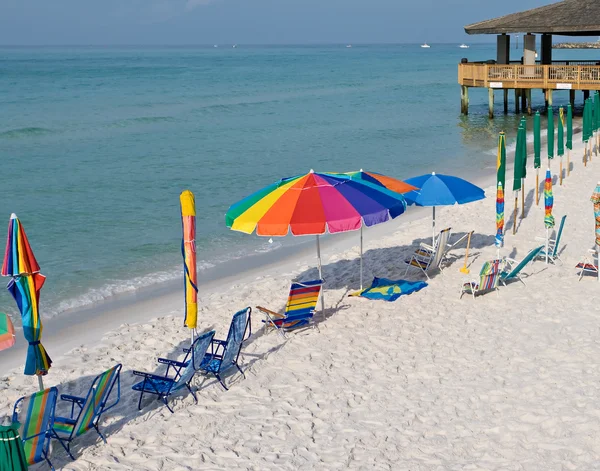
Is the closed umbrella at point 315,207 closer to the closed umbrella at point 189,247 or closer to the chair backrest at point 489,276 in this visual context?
the closed umbrella at point 189,247

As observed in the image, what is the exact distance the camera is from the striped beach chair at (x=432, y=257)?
35.8ft

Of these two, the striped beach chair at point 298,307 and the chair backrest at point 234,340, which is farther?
the striped beach chair at point 298,307

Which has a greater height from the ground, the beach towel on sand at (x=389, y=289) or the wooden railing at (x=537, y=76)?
the wooden railing at (x=537, y=76)

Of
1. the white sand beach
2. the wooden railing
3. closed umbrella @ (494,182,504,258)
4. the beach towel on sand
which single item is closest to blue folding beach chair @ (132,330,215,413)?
the white sand beach

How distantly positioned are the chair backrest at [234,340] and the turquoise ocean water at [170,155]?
4490 millimetres

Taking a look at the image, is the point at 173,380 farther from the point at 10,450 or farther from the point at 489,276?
the point at 489,276

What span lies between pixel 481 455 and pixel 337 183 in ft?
12.5

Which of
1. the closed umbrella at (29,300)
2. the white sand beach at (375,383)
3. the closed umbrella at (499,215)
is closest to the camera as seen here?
the closed umbrella at (29,300)

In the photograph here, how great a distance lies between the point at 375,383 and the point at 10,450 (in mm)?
3686

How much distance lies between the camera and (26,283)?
6.47 metres

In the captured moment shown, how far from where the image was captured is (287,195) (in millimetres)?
8992

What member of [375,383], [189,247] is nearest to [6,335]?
[189,247]

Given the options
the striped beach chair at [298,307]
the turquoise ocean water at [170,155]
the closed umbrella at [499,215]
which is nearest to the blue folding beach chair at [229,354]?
the striped beach chair at [298,307]

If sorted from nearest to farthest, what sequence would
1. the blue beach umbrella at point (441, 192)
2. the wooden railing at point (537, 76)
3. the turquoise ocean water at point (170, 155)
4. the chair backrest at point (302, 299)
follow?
the chair backrest at point (302, 299) < the blue beach umbrella at point (441, 192) < the turquoise ocean water at point (170, 155) < the wooden railing at point (537, 76)
